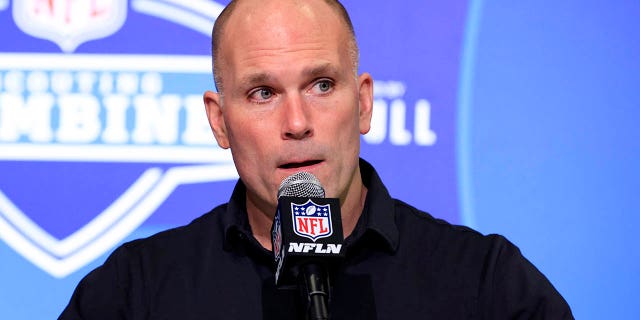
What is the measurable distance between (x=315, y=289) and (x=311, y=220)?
0.46ft

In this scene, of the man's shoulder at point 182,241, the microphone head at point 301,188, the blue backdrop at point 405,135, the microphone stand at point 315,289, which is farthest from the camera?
the blue backdrop at point 405,135

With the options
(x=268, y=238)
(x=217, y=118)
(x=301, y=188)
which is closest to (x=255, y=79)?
(x=217, y=118)

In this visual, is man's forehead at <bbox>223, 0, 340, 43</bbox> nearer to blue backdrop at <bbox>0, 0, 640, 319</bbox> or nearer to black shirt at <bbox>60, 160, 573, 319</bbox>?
black shirt at <bbox>60, 160, 573, 319</bbox>

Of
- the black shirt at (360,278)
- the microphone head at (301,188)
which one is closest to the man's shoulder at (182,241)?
the black shirt at (360,278)

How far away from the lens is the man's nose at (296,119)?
7.04ft

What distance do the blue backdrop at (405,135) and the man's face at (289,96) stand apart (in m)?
0.68

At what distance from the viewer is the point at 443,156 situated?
3.02 m

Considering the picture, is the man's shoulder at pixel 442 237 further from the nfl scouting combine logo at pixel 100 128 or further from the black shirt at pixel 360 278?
the nfl scouting combine logo at pixel 100 128

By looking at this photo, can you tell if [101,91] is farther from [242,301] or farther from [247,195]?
[242,301]

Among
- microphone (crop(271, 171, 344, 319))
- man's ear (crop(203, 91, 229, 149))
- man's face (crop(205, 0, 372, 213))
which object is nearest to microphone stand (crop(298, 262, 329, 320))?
microphone (crop(271, 171, 344, 319))

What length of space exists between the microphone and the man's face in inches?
21.4

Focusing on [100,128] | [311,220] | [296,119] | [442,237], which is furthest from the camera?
[100,128]

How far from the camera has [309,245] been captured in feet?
4.98

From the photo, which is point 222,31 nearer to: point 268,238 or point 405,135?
point 268,238
